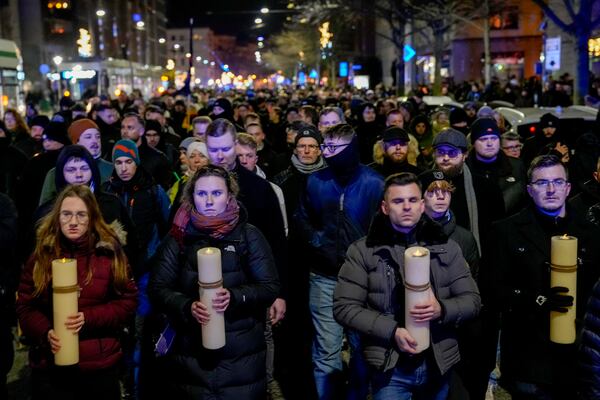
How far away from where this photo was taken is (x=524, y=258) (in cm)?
477

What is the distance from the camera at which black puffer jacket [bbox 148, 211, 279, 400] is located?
15.0ft

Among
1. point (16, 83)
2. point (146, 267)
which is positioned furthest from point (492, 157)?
point (16, 83)

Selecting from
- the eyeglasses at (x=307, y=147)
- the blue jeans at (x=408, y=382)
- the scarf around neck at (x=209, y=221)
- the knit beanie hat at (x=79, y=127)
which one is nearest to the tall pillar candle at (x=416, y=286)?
the blue jeans at (x=408, y=382)

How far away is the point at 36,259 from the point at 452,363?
7.55ft

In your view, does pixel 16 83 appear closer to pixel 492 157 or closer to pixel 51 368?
pixel 492 157

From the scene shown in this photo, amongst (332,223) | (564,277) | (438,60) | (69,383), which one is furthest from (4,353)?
(438,60)

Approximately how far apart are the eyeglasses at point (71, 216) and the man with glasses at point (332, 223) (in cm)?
183

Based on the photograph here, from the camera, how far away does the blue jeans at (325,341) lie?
600 cm

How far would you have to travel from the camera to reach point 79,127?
8.17 metres

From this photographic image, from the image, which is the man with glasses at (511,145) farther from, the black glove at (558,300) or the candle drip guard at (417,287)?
the candle drip guard at (417,287)

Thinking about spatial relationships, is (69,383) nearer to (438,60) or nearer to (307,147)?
(307,147)

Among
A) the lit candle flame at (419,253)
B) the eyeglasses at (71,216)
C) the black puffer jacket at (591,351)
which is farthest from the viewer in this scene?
the eyeglasses at (71,216)

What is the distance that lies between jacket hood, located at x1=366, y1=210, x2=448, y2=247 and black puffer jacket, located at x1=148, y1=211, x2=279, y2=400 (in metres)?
0.76

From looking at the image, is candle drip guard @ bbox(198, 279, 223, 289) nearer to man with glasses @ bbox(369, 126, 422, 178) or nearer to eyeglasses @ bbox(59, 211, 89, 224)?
eyeglasses @ bbox(59, 211, 89, 224)
